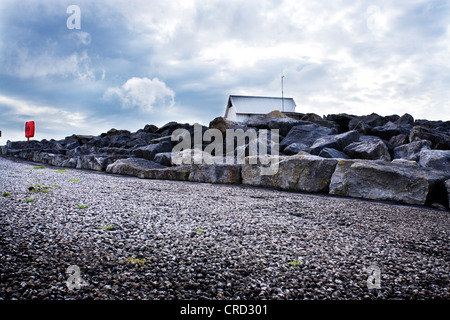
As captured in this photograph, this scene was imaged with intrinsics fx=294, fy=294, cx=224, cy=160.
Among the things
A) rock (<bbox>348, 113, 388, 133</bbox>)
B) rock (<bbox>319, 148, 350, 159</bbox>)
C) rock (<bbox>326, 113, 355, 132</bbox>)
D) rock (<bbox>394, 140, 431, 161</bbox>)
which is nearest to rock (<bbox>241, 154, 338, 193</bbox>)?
rock (<bbox>319, 148, 350, 159</bbox>)

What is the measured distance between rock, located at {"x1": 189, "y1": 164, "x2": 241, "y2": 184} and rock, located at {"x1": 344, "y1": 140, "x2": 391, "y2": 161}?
12.2ft

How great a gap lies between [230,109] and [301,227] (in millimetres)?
32491

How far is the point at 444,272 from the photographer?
287cm

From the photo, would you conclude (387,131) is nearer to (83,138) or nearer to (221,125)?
(221,125)

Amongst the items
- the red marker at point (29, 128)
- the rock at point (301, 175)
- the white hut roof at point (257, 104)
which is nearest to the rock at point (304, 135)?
the rock at point (301, 175)

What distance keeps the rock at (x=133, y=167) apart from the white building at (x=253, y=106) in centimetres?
2120

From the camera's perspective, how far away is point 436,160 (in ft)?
24.8

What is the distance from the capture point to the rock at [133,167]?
11.1 m

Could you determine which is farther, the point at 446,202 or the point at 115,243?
the point at 446,202

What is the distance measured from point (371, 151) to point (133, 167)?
8.35 m

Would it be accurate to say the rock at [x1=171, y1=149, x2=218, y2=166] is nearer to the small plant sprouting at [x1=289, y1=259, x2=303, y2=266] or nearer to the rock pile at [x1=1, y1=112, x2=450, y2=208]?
the rock pile at [x1=1, y1=112, x2=450, y2=208]

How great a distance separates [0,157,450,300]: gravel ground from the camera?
2377mm
